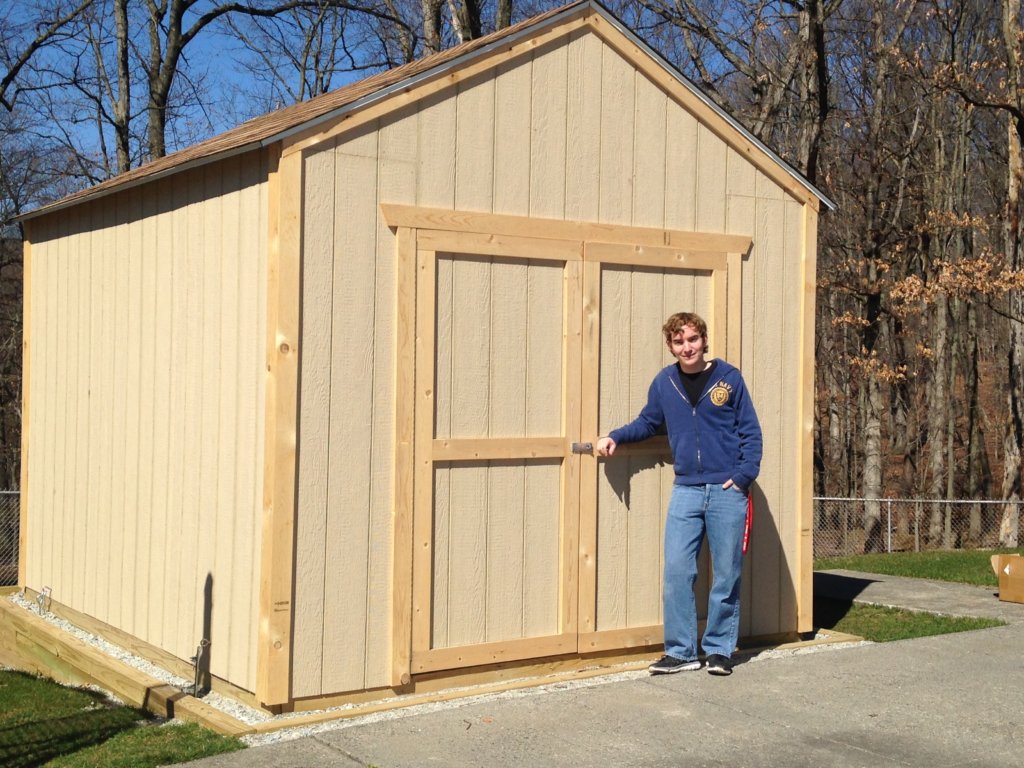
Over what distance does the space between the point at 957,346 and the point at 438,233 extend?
69.5ft

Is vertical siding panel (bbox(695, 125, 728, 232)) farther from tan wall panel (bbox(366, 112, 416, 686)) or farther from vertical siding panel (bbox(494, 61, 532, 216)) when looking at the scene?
tan wall panel (bbox(366, 112, 416, 686))

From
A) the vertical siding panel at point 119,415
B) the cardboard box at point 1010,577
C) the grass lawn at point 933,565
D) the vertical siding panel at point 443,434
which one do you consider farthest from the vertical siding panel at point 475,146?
the grass lawn at point 933,565

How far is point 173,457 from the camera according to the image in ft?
21.4

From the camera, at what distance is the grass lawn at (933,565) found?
33.8 feet

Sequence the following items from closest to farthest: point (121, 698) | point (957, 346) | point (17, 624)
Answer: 1. point (121, 698)
2. point (17, 624)
3. point (957, 346)

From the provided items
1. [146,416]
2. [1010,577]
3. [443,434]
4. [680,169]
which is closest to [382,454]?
[443,434]

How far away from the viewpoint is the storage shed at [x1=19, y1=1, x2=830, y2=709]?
560 centimetres

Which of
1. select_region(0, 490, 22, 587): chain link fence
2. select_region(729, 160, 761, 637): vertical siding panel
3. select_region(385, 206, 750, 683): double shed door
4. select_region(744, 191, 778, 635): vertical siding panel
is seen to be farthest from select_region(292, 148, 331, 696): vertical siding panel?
select_region(0, 490, 22, 587): chain link fence

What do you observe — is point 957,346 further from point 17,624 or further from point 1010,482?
point 17,624

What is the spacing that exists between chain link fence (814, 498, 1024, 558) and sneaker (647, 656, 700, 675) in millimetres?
12239

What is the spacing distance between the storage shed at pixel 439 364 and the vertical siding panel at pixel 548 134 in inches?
0.5

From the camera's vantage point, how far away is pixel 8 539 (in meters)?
14.0

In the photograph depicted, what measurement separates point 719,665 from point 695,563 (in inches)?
19.9

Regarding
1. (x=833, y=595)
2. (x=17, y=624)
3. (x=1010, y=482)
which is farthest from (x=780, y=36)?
(x=17, y=624)
